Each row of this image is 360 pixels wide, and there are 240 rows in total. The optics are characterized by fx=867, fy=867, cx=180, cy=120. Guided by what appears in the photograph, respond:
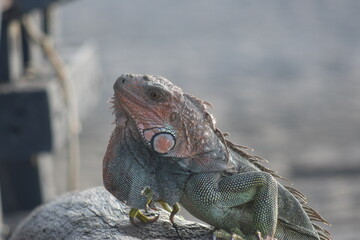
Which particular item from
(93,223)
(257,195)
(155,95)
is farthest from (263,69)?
(155,95)

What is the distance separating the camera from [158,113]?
3.53 metres

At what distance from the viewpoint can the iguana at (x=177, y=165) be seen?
352 cm

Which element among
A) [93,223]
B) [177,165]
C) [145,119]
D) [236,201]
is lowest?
[93,223]

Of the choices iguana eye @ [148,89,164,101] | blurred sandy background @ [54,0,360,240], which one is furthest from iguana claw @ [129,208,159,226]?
blurred sandy background @ [54,0,360,240]

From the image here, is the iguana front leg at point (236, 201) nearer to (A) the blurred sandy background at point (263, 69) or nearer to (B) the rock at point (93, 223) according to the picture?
(B) the rock at point (93, 223)

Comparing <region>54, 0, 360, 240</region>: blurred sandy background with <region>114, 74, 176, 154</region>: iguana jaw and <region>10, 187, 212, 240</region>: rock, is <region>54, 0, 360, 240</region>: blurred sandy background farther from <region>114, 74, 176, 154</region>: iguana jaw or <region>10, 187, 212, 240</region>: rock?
<region>114, 74, 176, 154</region>: iguana jaw

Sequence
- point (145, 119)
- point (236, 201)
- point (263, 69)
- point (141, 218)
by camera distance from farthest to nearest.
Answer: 1. point (263, 69)
2. point (141, 218)
3. point (236, 201)
4. point (145, 119)

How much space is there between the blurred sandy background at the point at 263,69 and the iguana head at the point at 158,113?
586 cm

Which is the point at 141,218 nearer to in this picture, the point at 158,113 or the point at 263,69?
the point at 158,113

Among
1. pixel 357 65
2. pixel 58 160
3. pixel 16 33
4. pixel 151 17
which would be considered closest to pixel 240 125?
pixel 58 160

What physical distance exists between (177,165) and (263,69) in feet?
47.0

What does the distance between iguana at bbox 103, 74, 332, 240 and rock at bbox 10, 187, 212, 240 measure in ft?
0.62

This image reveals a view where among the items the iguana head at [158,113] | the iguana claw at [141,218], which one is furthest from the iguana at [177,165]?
the iguana claw at [141,218]

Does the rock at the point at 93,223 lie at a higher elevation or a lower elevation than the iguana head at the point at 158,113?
lower
